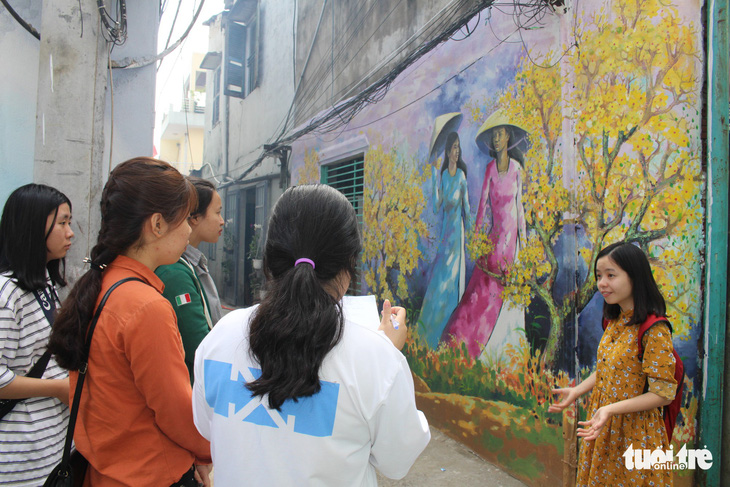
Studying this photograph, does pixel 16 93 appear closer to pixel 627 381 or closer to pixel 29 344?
pixel 29 344

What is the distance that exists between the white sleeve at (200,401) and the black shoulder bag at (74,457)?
36cm

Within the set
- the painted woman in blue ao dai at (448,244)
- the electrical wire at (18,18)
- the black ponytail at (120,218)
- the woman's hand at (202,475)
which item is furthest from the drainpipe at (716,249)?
the electrical wire at (18,18)

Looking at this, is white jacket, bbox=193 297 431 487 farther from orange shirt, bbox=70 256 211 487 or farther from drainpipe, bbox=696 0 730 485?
drainpipe, bbox=696 0 730 485

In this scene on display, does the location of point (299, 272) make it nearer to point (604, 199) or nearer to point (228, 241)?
point (604, 199)

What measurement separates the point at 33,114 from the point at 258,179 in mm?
5070

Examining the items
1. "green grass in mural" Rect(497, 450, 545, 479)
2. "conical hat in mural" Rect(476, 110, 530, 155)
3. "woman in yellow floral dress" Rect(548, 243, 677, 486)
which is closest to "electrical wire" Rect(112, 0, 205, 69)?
"conical hat in mural" Rect(476, 110, 530, 155)

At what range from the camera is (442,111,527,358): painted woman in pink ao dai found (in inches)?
125

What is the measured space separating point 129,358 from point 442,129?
328 centimetres

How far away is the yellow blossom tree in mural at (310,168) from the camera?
646 centimetres

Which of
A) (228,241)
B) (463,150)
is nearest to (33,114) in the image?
(463,150)

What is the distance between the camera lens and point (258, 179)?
29.4ft

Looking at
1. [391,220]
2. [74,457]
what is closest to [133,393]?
[74,457]

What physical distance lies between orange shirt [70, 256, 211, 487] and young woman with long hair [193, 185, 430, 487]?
0.94 ft

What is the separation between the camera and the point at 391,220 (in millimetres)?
4699
